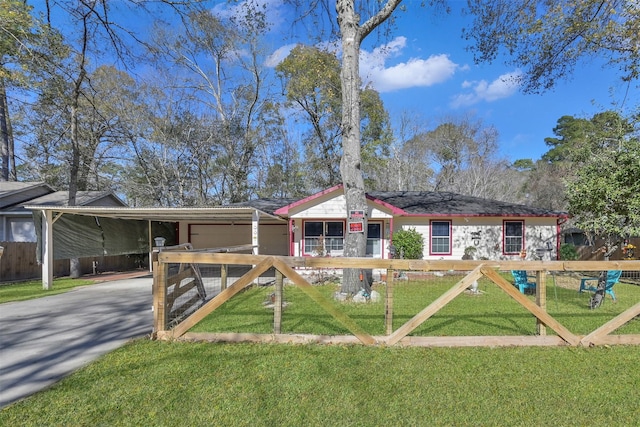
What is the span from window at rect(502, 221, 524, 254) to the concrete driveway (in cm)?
1286

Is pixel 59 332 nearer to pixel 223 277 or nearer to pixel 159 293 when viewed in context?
pixel 159 293

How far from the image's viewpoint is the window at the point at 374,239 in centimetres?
1266

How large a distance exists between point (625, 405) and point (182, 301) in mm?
4999

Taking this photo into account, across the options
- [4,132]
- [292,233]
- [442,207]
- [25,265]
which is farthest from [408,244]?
[4,132]

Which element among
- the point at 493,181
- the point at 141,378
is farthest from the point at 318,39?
the point at 493,181

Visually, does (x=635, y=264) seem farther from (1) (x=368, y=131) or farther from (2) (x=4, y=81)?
(1) (x=368, y=131)

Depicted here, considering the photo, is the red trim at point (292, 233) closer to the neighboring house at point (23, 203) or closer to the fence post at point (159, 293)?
the fence post at point (159, 293)

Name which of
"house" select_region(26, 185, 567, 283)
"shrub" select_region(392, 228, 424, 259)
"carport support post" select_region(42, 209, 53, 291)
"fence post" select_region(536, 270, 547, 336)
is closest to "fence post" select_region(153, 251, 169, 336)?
"fence post" select_region(536, 270, 547, 336)

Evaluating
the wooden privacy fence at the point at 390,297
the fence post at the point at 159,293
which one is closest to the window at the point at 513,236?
the wooden privacy fence at the point at 390,297

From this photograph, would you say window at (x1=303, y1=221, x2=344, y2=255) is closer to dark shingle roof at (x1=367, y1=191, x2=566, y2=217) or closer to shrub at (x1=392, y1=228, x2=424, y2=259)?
dark shingle roof at (x1=367, y1=191, x2=566, y2=217)

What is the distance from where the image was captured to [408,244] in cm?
1209

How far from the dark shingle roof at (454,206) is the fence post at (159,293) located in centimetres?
873

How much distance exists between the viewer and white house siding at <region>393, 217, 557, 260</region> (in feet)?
43.1

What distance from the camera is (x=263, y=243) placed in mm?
16078
